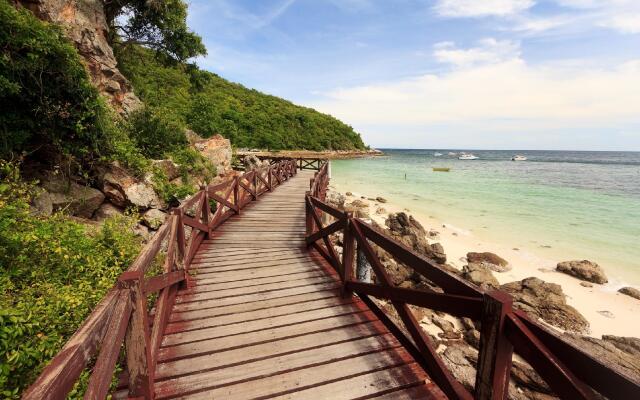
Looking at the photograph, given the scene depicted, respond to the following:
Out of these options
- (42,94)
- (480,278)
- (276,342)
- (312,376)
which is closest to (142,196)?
(42,94)

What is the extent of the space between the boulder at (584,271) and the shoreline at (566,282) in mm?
209

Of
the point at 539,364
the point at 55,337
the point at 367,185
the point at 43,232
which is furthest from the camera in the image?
the point at 367,185

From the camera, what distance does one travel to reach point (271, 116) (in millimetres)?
66312

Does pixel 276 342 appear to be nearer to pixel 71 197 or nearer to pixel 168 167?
pixel 71 197

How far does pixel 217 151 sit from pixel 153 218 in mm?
7404

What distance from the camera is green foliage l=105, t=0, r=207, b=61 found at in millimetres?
15422

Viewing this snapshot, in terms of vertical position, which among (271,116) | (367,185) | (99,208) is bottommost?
(367,185)

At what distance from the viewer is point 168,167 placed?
37.7 feet

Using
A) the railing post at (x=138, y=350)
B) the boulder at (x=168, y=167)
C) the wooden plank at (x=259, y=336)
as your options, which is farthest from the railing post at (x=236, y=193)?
the railing post at (x=138, y=350)

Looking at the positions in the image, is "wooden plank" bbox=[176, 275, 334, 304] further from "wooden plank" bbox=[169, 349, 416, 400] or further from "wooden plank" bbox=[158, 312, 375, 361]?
"wooden plank" bbox=[169, 349, 416, 400]

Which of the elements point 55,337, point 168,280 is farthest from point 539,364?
point 55,337

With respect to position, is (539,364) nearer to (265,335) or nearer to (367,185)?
(265,335)

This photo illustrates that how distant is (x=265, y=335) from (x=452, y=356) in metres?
3.63

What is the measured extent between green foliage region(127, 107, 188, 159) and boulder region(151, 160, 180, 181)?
3.89 feet
